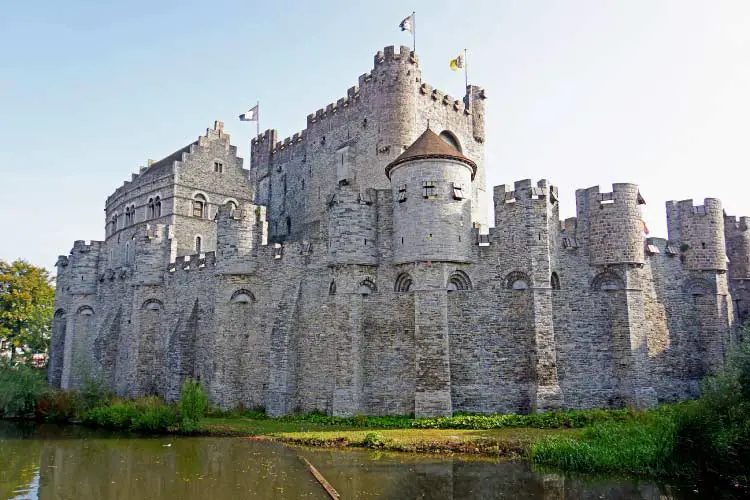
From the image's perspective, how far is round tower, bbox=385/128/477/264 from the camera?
25.1 meters

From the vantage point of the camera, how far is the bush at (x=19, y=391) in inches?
1236

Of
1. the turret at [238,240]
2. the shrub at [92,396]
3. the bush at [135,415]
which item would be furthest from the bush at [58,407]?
the turret at [238,240]

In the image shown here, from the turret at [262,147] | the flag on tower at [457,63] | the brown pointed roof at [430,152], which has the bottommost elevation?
the brown pointed roof at [430,152]

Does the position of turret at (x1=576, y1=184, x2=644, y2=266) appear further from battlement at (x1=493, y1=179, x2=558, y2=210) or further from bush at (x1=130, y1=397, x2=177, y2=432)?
bush at (x1=130, y1=397, x2=177, y2=432)

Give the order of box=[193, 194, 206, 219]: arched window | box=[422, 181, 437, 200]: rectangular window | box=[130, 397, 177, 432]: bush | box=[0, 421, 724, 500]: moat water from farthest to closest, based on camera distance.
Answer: box=[193, 194, 206, 219]: arched window, box=[130, 397, 177, 432]: bush, box=[422, 181, 437, 200]: rectangular window, box=[0, 421, 724, 500]: moat water

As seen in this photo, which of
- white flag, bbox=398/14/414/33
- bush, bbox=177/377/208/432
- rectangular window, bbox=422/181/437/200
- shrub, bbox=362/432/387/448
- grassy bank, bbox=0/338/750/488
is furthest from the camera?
white flag, bbox=398/14/414/33

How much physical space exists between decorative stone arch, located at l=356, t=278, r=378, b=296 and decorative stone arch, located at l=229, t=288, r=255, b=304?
636 cm

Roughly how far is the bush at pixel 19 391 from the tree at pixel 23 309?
13.8 m

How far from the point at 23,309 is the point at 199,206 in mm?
18016

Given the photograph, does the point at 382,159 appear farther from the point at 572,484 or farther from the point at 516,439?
the point at 572,484

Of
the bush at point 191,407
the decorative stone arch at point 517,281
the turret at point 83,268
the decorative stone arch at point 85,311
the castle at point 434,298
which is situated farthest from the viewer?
the turret at point 83,268

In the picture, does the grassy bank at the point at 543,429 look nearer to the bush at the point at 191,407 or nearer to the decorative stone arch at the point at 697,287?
the bush at the point at 191,407

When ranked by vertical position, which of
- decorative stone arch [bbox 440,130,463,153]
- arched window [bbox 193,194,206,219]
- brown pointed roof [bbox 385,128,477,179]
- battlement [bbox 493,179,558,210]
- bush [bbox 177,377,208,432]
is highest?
decorative stone arch [bbox 440,130,463,153]

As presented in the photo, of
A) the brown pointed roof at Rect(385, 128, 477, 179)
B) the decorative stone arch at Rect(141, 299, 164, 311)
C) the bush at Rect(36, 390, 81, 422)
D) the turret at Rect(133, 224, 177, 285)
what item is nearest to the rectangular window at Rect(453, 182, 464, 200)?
the brown pointed roof at Rect(385, 128, 477, 179)
